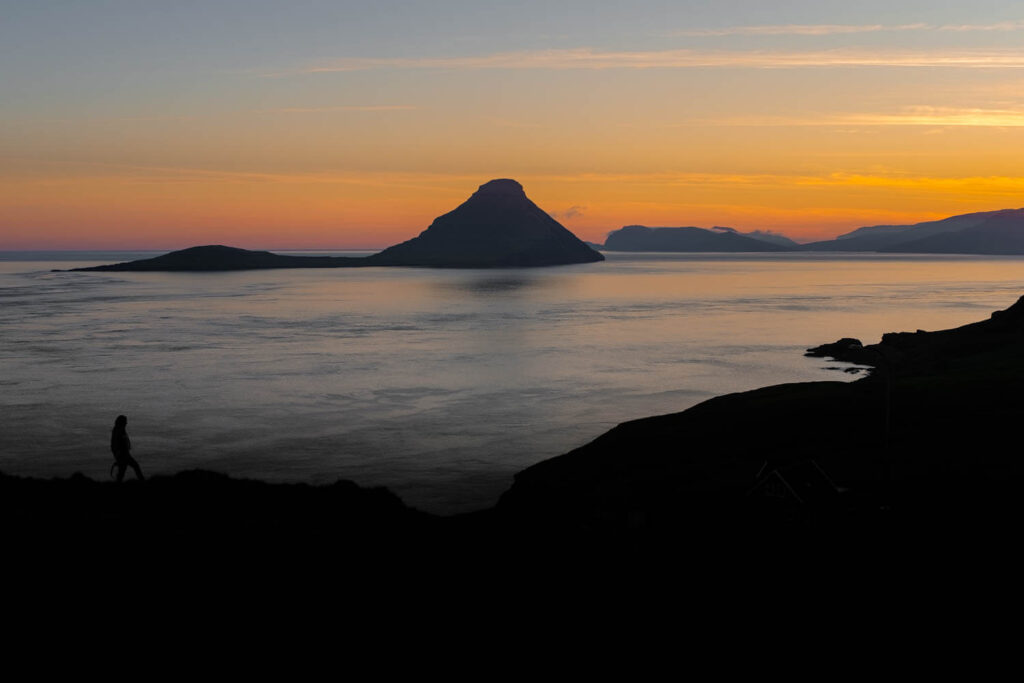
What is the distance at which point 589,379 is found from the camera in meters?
73.6

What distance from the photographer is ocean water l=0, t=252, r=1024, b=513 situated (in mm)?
45156

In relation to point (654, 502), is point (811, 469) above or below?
above

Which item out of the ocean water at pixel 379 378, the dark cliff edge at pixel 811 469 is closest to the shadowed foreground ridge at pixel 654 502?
the dark cliff edge at pixel 811 469

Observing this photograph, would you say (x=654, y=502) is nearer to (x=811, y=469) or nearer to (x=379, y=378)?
(x=811, y=469)

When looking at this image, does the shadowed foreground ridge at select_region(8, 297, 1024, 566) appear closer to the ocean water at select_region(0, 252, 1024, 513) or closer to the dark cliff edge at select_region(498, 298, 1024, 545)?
the dark cliff edge at select_region(498, 298, 1024, 545)

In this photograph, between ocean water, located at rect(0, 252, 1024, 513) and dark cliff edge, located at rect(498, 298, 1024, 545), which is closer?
dark cliff edge, located at rect(498, 298, 1024, 545)

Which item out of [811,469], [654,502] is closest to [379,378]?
[654,502]

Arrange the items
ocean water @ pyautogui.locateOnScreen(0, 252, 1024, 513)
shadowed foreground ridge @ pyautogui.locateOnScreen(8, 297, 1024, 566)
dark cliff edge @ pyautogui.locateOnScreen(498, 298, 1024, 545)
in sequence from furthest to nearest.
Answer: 1. ocean water @ pyautogui.locateOnScreen(0, 252, 1024, 513)
2. dark cliff edge @ pyautogui.locateOnScreen(498, 298, 1024, 545)
3. shadowed foreground ridge @ pyautogui.locateOnScreen(8, 297, 1024, 566)

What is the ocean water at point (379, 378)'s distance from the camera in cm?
4516

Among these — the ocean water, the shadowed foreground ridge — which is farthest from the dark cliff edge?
the ocean water

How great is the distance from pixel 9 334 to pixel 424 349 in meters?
48.9

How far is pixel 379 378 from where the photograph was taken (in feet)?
239

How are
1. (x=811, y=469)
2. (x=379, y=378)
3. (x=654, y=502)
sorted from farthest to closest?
(x=379, y=378), (x=654, y=502), (x=811, y=469)

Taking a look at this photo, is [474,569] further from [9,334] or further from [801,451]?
[9,334]
